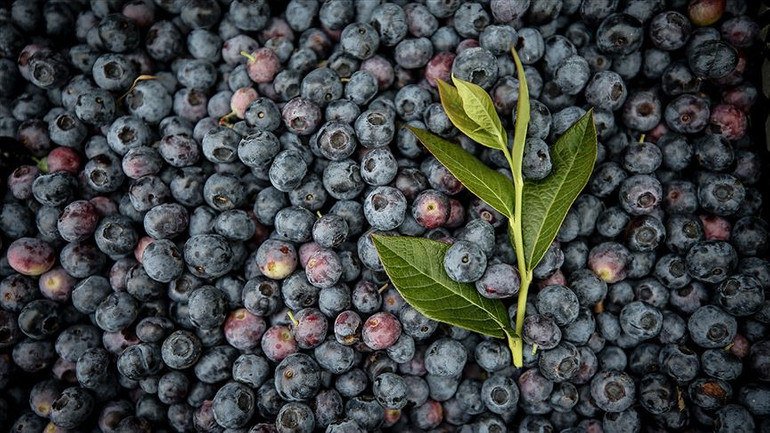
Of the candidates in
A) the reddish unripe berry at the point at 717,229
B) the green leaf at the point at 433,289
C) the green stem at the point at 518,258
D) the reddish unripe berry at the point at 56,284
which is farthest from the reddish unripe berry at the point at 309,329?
the reddish unripe berry at the point at 717,229

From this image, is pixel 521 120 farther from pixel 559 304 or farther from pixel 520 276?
pixel 559 304

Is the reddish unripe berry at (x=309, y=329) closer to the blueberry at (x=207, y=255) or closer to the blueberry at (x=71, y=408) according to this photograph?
the blueberry at (x=207, y=255)

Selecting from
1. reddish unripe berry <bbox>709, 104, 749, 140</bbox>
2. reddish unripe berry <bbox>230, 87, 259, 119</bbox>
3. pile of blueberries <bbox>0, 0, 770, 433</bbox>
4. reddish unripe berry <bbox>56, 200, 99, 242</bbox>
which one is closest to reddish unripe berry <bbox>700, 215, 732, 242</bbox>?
pile of blueberries <bbox>0, 0, 770, 433</bbox>

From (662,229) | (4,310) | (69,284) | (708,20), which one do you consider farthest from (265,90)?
(708,20)

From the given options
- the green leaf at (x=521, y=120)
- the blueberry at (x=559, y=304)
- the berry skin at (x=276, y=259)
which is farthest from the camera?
the berry skin at (x=276, y=259)

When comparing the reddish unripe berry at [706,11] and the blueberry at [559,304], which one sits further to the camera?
the reddish unripe berry at [706,11]

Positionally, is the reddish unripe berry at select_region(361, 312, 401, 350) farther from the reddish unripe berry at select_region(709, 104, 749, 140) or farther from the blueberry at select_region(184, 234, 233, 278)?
the reddish unripe berry at select_region(709, 104, 749, 140)
